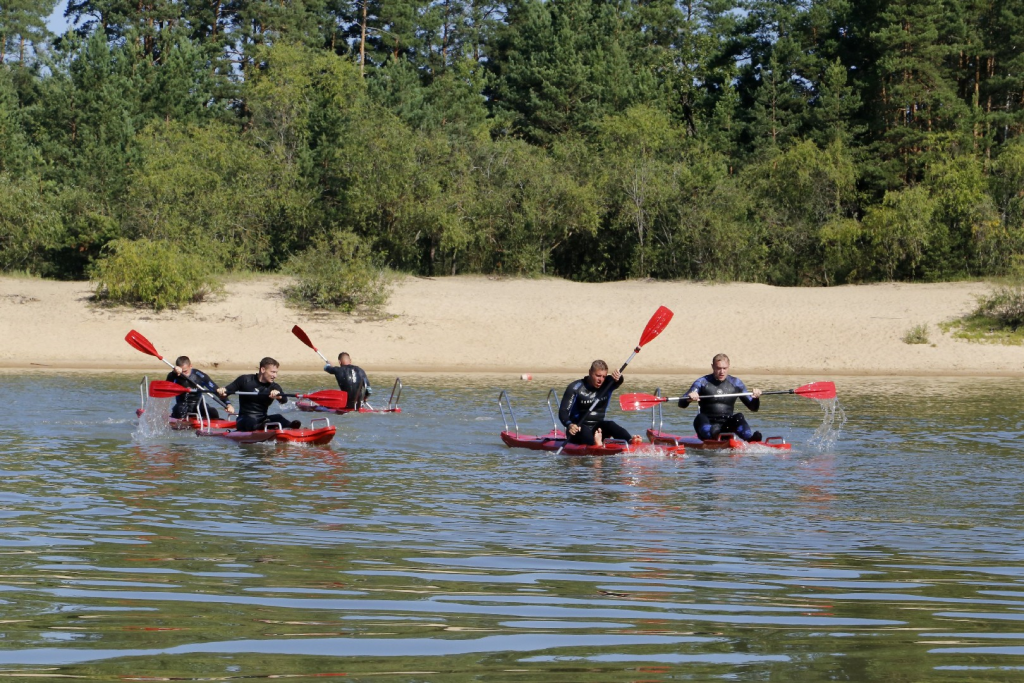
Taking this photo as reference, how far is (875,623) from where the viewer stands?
291 inches

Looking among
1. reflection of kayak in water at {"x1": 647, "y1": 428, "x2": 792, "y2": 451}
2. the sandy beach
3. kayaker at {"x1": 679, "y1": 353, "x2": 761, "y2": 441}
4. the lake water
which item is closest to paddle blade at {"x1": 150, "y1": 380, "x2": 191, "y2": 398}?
the lake water

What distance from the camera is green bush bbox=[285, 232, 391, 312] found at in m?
39.5

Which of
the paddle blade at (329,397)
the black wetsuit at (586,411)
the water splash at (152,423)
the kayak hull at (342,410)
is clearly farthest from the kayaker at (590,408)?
the water splash at (152,423)

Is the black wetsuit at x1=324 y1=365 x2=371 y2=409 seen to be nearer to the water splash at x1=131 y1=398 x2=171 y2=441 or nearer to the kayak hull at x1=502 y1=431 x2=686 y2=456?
the water splash at x1=131 y1=398 x2=171 y2=441

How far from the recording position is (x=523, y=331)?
1492 inches

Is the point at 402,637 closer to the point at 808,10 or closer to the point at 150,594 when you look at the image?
the point at 150,594

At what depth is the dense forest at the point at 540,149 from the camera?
45000mm

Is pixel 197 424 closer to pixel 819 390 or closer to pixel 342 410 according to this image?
pixel 342 410

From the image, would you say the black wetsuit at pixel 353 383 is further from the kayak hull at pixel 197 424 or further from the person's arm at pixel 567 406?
the person's arm at pixel 567 406

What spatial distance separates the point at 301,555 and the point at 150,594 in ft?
5.74

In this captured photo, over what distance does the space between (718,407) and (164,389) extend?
8503 mm

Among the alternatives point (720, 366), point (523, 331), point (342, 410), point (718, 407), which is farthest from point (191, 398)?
point (523, 331)

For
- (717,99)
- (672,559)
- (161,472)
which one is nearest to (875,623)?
(672,559)

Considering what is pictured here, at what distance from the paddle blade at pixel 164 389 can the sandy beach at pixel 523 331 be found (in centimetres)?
1373
